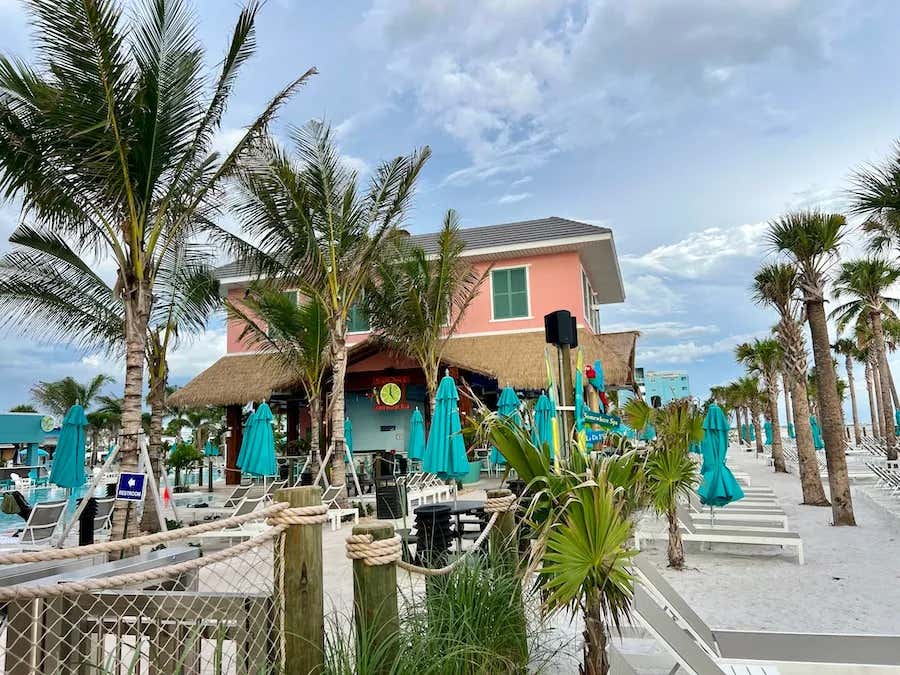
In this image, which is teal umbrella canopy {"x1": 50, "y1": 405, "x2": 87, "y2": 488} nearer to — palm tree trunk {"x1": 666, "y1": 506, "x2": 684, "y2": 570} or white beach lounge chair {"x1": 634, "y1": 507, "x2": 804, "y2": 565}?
white beach lounge chair {"x1": 634, "y1": 507, "x2": 804, "y2": 565}

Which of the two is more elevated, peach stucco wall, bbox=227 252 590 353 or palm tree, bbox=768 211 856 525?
peach stucco wall, bbox=227 252 590 353

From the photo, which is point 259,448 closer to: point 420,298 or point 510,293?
point 420,298

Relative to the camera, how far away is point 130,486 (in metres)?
7.51

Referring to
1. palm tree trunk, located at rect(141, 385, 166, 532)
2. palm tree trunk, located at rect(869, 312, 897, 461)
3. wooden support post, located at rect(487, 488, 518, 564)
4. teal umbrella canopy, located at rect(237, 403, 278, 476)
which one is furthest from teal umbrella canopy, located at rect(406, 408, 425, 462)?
palm tree trunk, located at rect(869, 312, 897, 461)

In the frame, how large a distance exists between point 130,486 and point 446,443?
4.72m

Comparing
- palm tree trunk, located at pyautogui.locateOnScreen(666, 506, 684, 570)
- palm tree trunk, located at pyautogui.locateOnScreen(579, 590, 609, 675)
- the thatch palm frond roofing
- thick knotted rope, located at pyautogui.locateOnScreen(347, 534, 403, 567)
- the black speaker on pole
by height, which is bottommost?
palm tree trunk, located at pyautogui.locateOnScreen(666, 506, 684, 570)

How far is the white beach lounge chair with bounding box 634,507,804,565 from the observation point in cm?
738

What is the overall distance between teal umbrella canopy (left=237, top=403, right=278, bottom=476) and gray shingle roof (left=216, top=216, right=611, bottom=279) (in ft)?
19.5

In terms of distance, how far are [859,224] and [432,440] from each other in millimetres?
8007

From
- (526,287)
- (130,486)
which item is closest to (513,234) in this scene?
(526,287)

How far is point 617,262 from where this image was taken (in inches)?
792

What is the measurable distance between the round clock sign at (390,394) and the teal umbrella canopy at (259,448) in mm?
6711

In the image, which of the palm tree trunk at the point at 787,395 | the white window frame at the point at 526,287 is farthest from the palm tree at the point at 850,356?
the white window frame at the point at 526,287

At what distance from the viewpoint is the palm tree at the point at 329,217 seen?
39.8 feet
